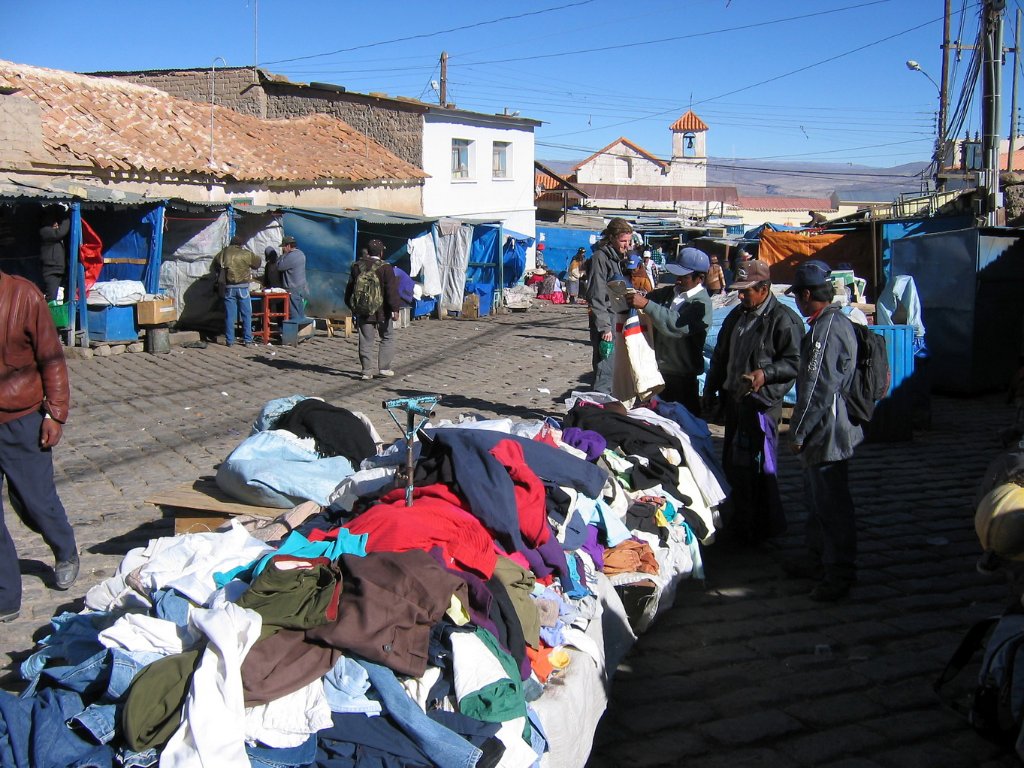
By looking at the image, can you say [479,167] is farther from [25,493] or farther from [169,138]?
[25,493]

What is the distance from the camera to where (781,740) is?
3941 millimetres

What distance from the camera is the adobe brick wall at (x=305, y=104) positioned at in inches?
1098

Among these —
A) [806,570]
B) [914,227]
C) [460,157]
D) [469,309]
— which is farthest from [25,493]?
[460,157]

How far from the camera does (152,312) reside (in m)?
15.7

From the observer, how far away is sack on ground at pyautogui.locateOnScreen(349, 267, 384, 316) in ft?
41.7

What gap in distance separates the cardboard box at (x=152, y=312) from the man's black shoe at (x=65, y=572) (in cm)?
1111

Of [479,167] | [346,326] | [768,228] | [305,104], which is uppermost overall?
[305,104]

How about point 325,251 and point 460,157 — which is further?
point 460,157

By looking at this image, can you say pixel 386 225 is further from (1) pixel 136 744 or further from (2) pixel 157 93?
(1) pixel 136 744

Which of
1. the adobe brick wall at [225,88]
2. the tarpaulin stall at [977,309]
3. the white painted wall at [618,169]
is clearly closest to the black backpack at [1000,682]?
the tarpaulin stall at [977,309]

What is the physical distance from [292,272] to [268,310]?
950 millimetres

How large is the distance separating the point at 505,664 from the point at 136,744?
3.97 ft

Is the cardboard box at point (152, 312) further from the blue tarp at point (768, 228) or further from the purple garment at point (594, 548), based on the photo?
the blue tarp at point (768, 228)

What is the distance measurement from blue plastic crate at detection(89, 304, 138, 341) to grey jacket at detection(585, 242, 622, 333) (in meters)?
→ 10.1
